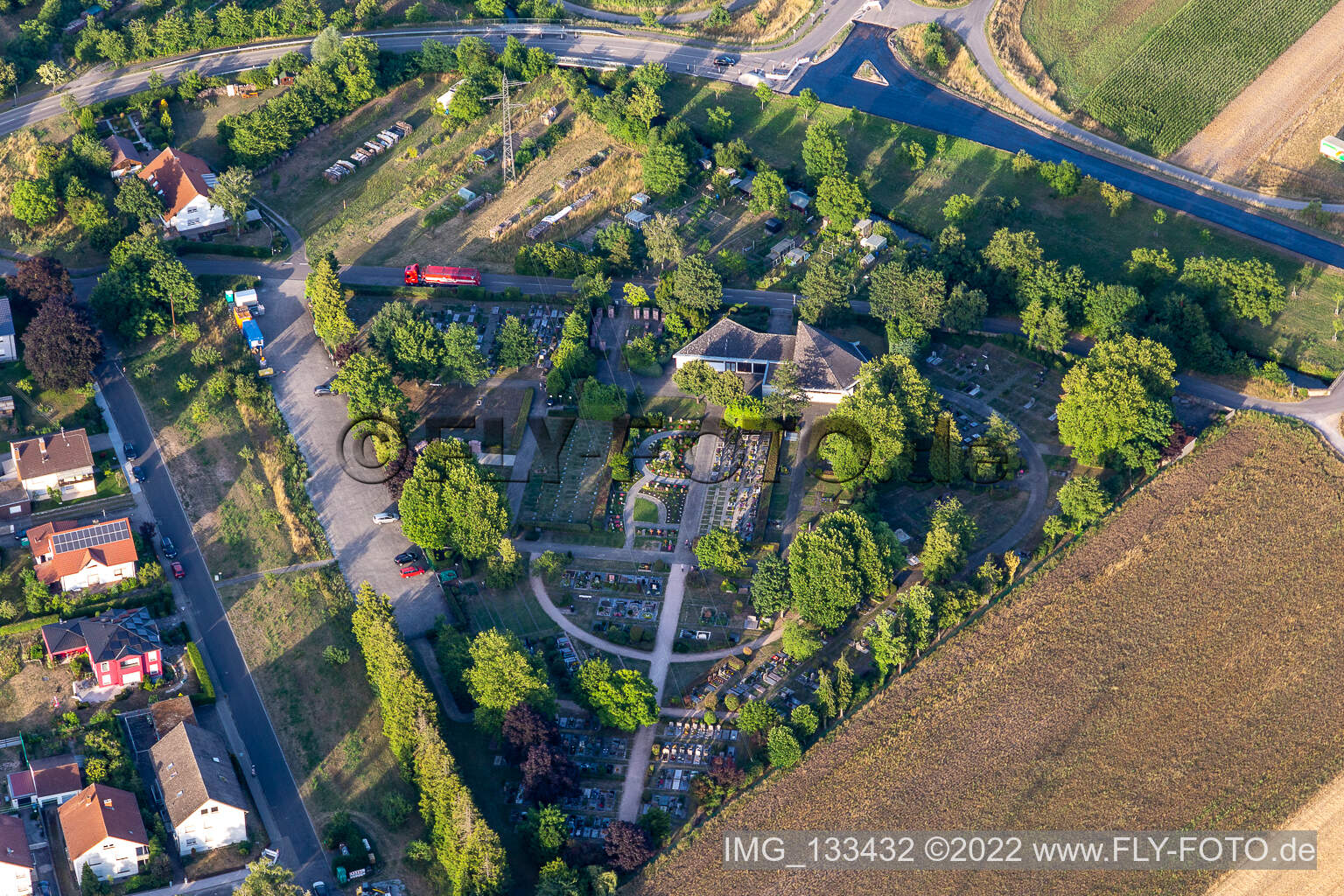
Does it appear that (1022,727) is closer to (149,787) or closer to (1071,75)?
(149,787)

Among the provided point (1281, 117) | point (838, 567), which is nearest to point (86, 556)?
point (838, 567)

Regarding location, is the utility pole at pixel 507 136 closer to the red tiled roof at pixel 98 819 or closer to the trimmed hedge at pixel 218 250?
the trimmed hedge at pixel 218 250

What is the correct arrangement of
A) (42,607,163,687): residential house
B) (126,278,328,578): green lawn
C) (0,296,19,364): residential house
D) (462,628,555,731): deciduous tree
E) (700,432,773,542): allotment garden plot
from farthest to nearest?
1. (0,296,19,364): residential house
2. (700,432,773,542): allotment garden plot
3. (126,278,328,578): green lawn
4. (42,607,163,687): residential house
5. (462,628,555,731): deciduous tree

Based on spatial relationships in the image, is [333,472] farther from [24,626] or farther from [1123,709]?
[1123,709]

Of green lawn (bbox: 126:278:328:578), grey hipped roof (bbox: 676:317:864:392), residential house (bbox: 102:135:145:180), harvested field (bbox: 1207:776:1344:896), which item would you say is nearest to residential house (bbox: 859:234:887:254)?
grey hipped roof (bbox: 676:317:864:392)

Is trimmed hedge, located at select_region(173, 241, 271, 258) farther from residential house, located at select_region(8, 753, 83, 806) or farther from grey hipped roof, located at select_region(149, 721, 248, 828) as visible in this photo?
residential house, located at select_region(8, 753, 83, 806)

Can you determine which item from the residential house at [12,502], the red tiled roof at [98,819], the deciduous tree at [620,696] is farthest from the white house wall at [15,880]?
the deciduous tree at [620,696]
